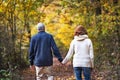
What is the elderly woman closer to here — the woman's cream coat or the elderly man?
the woman's cream coat

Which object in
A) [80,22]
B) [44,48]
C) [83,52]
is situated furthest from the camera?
[80,22]

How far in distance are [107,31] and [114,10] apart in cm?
100

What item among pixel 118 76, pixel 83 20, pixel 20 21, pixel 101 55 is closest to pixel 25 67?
pixel 20 21

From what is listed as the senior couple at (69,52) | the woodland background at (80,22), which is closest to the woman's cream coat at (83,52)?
the senior couple at (69,52)

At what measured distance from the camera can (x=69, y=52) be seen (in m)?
10.8

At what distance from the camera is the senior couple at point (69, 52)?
34.2 ft

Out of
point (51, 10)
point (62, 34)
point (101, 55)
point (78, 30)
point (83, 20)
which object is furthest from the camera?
point (51, 10)

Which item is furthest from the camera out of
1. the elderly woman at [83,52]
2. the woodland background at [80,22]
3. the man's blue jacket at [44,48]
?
the woodland background at [80,22]

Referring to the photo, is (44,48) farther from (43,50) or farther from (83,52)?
(83,52)

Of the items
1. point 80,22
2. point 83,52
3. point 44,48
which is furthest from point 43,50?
point 80,22

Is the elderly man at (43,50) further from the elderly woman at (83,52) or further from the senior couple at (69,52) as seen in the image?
the elderly woman at (83,52)

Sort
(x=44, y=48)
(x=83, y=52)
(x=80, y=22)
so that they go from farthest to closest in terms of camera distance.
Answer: (x=80, y=22) → (x=44, y=48) → (x=83, y=52)

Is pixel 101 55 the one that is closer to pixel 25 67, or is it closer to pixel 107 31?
pixel 107 31

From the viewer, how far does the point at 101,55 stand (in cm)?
1571
